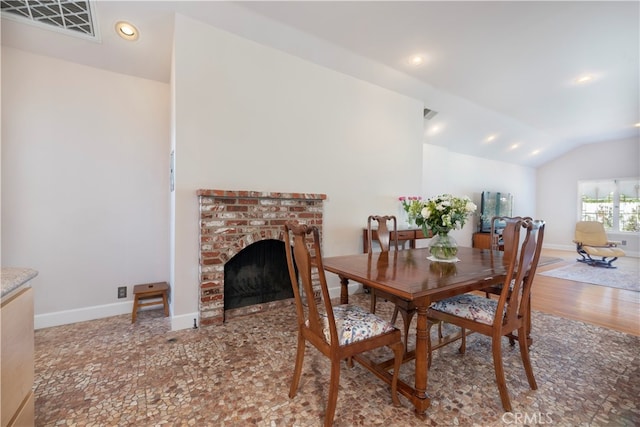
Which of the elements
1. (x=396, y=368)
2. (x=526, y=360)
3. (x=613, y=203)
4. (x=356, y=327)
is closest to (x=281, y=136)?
(x=356, y=327)

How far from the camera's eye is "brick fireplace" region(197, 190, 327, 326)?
8.32 feet

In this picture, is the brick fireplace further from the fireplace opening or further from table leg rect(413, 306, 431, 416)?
table leg rect(413, 306, 431, 416)

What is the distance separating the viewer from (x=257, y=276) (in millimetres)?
A: 3076

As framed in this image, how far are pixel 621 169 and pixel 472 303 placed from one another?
886 cm

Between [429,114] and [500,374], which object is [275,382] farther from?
[429,114]

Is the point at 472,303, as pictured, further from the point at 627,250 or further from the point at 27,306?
the point at 627,250

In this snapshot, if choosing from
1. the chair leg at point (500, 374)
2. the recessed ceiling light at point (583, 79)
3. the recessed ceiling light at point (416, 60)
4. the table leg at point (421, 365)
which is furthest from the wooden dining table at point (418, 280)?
the recessed ceiling light at point (583, 79)

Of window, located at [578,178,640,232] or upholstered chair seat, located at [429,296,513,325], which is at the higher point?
window, located at [578,178,640,232]

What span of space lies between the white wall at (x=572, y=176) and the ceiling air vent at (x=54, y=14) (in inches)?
431

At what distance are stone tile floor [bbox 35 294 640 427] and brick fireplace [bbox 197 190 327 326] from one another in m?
0.30

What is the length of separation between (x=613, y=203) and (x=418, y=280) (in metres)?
9.38

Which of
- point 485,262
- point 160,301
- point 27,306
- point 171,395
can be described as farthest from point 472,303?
point 160,301

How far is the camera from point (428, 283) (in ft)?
4.74

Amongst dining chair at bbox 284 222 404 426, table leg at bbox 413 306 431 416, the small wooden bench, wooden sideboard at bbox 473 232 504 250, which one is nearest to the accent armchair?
wooden sideboard at bbox 473 232 504 250
